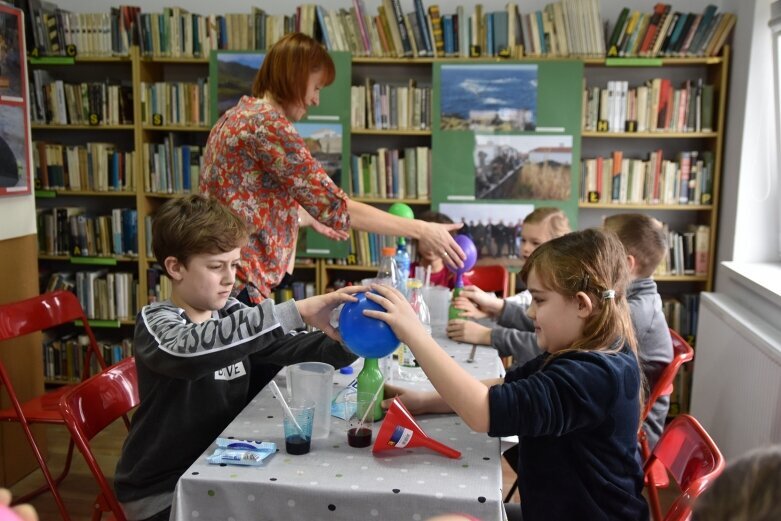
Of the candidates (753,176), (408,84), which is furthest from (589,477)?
(408,84)

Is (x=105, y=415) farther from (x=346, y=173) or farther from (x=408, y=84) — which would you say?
(x=408, y=84)

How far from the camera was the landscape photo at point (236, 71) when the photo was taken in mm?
3953

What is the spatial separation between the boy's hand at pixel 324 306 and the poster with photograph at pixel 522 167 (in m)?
2.46

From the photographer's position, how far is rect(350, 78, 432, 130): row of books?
3992 millimetres

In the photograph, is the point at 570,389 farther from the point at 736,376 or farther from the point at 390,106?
the point at 390,106

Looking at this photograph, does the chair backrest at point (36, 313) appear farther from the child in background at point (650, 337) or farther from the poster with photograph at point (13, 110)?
the child in background at point (650, 337)

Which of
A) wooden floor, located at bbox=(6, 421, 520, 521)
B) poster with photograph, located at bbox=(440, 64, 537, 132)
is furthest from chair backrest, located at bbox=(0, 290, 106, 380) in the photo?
poster with photograph, located at bbox=(440, 64, 537, 132)

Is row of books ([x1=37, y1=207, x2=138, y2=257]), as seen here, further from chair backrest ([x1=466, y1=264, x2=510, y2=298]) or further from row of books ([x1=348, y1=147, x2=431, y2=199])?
chair backrest ([x1=466, y1=264, x2=510, y2=298])

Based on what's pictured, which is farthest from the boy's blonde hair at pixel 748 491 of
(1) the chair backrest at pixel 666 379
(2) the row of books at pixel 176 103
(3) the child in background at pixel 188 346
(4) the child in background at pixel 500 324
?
(2) the row of books at pixel 176 103

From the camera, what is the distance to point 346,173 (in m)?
4.05

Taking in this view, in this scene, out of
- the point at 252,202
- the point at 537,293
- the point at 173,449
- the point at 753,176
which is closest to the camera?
the point at 537,293

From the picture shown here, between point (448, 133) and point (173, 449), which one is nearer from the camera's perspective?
point (173, 449)

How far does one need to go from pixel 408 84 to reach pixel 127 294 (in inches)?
83.5

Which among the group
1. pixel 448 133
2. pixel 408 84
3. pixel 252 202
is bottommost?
pixel 252 202
